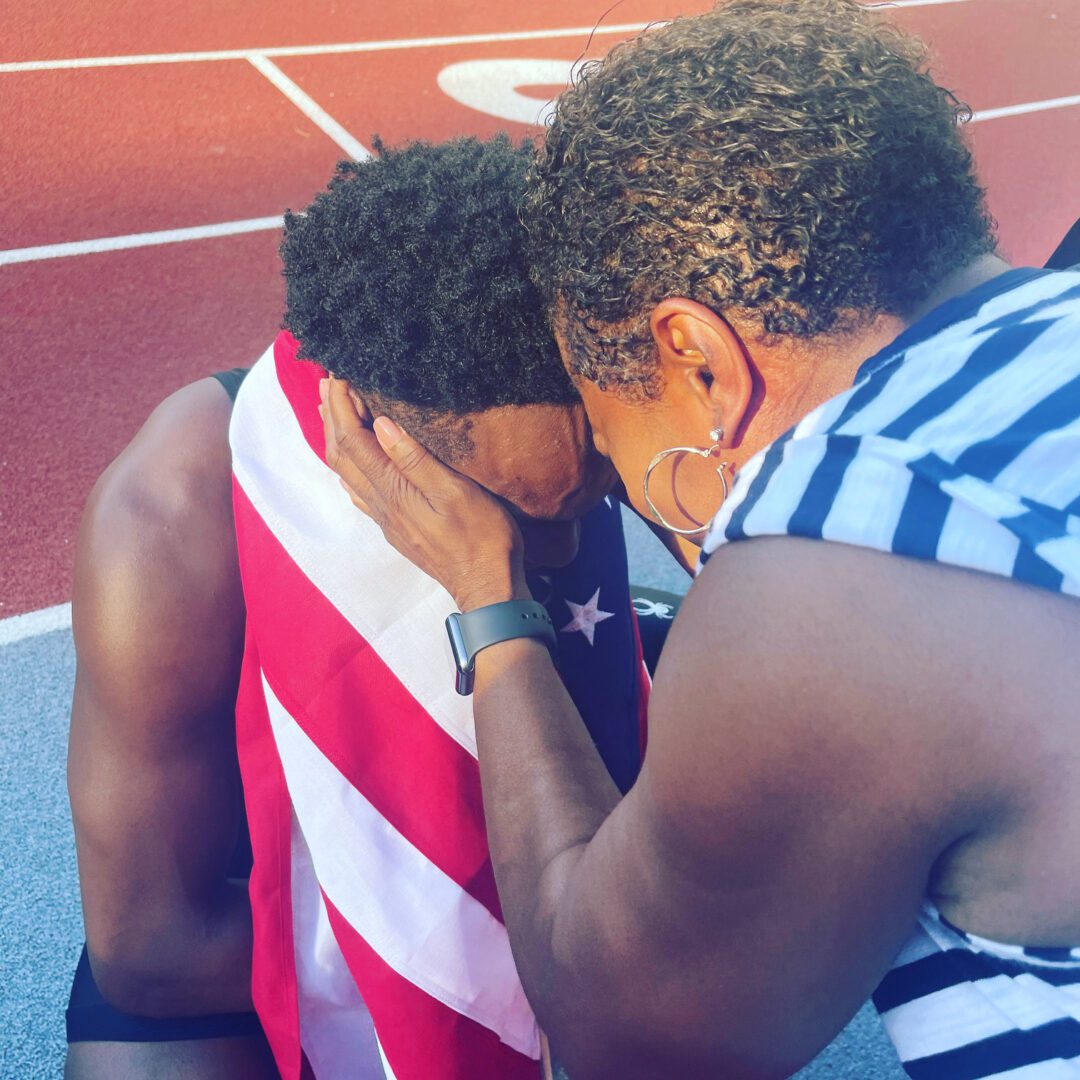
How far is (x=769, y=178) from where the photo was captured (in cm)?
104

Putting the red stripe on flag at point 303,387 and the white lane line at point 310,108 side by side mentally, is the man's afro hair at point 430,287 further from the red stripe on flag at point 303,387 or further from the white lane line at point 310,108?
the white lane line at point 310,108

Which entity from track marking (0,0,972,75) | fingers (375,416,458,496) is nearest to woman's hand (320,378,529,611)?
fingers (375,416,458,496)

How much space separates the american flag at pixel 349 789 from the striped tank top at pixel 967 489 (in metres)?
0.74

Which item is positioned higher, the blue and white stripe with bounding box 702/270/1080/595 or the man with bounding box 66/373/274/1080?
the blue and white stripe with bounding box 702/270/1080/595

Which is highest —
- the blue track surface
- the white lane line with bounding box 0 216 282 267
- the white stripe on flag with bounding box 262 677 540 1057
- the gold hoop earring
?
the gold hoop earring

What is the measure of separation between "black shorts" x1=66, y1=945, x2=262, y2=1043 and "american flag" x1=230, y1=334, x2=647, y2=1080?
111 mm

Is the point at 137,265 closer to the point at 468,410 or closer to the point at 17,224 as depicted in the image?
the point at 17,224

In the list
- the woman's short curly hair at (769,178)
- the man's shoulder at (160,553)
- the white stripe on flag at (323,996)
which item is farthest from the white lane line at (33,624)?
the woman's short curly hair at (769,178)

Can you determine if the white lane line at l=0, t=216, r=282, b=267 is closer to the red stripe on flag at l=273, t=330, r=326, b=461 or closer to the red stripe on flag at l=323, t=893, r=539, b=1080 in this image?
the red stripe on flag at l=273, t=330, r=326, b=461

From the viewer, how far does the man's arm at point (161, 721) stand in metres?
1.48

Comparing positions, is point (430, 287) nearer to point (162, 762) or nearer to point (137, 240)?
point (162, 762)

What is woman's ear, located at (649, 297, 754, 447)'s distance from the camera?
1114 mm

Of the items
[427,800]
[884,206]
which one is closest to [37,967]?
[427,800]

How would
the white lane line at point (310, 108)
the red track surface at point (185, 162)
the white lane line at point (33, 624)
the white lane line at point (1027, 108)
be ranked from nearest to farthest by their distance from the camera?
the white lane line at point (33, 624) < the red track surface at point (185, 162) < the white lane line at point (310, 108) < the white lane line at point (1027, 108)
